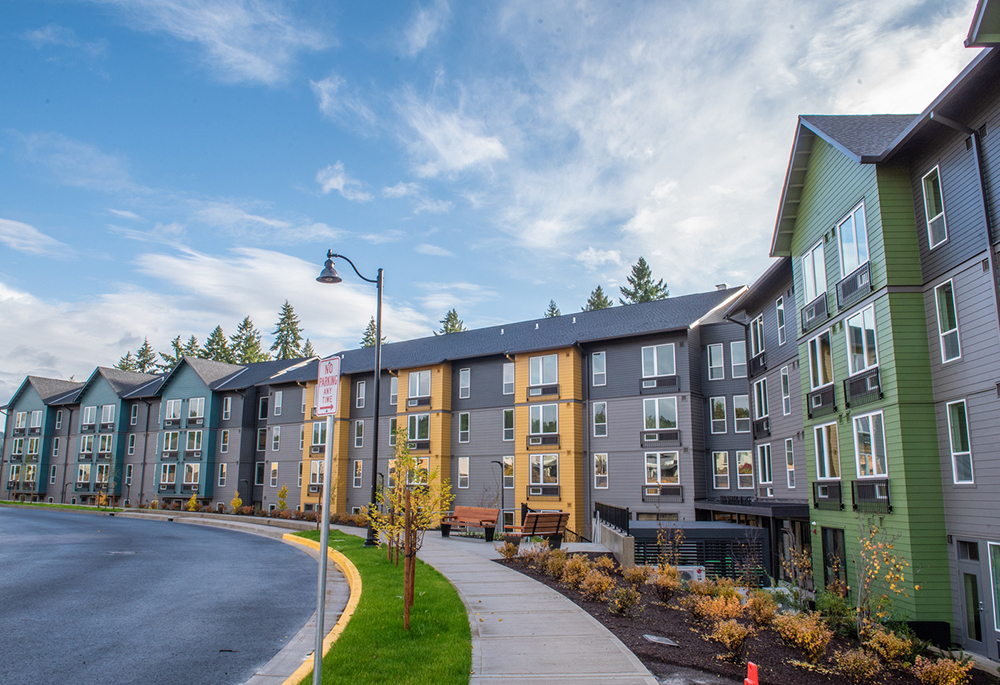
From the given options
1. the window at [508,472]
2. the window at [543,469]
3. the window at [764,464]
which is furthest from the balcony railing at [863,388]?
the window at [508,472]

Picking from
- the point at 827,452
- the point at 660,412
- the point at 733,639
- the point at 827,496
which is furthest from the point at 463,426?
the point at 733,639

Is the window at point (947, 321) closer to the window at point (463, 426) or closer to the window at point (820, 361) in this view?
the window at point (820, 361)

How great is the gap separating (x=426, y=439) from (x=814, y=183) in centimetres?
2576

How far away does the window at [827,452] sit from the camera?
1991cm

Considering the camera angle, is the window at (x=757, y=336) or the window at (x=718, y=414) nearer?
the window at (x=757, y=336)

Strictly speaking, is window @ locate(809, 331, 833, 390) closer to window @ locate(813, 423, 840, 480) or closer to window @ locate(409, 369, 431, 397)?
window @ locate(813, 423, 840, 480)

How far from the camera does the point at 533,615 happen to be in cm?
1119

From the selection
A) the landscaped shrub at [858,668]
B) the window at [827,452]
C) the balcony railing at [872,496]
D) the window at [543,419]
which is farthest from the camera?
the window at [543,419]

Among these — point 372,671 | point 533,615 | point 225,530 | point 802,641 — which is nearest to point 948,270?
point 802,641

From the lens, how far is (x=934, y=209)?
15.7 meters

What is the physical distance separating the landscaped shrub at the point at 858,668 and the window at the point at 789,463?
1717 cm

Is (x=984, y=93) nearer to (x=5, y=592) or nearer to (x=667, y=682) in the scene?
(x=667, y=682)

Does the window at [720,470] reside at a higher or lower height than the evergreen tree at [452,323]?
lower

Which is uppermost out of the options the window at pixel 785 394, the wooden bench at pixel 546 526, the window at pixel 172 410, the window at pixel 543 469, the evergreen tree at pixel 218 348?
the evergreen tree at pixel 218 348
